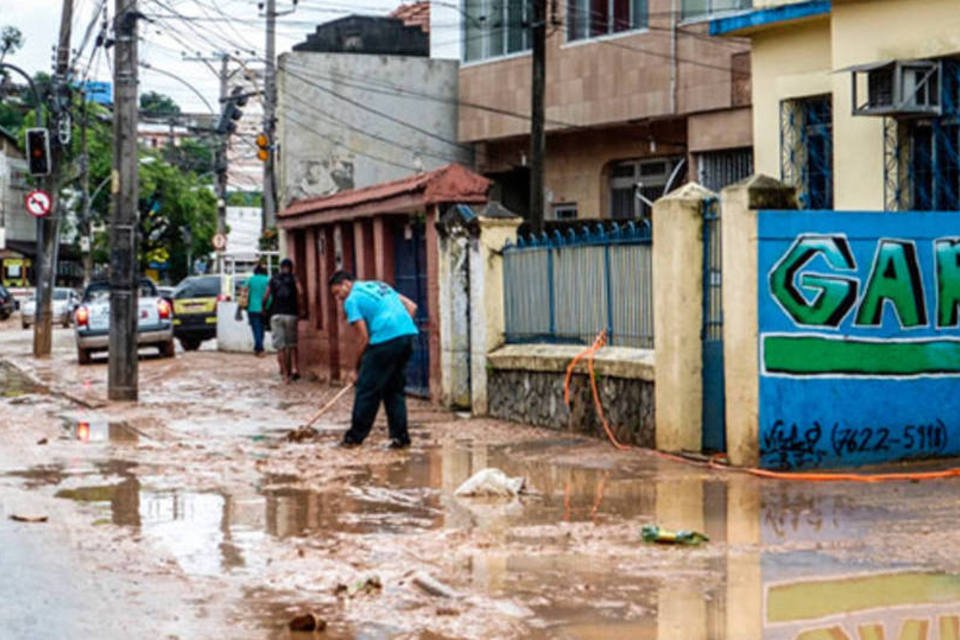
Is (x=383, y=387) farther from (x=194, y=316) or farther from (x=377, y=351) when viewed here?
(x=194, y=316)

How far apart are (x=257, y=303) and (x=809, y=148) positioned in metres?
14.0

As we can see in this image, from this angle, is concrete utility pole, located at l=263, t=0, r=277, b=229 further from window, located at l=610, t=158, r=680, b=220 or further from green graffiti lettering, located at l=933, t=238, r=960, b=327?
green graffiti lettering, located at l=933, t=238, r=960, b=327

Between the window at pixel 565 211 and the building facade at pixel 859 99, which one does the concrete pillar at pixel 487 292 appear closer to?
the building facade at pixel 859 99

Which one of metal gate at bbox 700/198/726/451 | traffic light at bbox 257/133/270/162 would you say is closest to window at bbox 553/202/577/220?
traffic light at bbox 257/133/270/162

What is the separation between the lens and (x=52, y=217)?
35.6 m

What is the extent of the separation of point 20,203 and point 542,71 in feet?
228

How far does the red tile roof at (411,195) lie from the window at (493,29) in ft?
33.0

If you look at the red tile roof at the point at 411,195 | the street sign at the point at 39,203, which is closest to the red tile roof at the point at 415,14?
the street sign at the point at 39,203

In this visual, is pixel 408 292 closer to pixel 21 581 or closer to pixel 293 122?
pixel 21 581

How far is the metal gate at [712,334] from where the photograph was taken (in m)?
13.5

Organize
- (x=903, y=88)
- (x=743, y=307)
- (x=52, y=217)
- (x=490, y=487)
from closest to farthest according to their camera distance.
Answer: (x=490, y=487)
(x=743, y=307)
(x=903, y=88)
(x=52, y=217)

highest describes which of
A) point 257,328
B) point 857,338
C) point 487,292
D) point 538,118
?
point 538,118

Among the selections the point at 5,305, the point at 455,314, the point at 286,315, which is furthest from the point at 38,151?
the point at 5,305

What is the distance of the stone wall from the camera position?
14484mm
